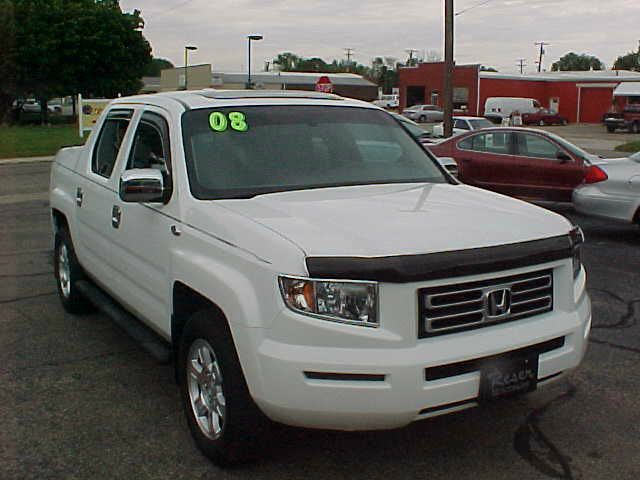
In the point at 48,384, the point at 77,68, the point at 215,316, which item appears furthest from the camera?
the point at 77,68

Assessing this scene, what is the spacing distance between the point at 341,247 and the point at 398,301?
0.33 meters

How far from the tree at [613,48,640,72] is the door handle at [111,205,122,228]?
11819cm

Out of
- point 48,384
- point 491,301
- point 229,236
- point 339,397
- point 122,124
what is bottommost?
point 48,384

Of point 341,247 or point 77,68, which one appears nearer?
point 341,247

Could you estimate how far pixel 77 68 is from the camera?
51.7 m

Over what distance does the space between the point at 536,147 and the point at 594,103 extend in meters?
58.0

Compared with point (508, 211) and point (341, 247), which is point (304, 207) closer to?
point (341, 247)

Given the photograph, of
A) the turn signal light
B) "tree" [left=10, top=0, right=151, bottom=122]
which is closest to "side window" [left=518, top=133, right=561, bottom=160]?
the turn signal light

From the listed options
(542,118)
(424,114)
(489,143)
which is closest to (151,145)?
(489,143)

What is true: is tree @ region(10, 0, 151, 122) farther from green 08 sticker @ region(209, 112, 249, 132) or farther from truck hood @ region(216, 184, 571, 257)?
truck hood @ region(216, 184, 571, 257)

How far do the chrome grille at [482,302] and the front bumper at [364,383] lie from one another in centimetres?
7

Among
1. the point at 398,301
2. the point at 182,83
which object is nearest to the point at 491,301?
the point at 398,301

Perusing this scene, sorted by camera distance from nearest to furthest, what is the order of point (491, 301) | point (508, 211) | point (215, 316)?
point (491, 301)
point (215, 316)
point (508, 211)

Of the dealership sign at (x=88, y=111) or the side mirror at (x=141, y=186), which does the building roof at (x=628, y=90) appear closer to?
the dealership sign at (x=88, y=111)
